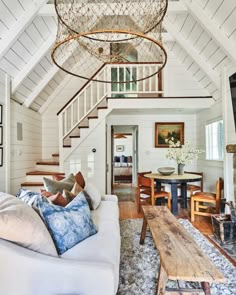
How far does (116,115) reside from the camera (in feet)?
22.5

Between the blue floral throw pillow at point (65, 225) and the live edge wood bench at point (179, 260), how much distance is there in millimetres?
633

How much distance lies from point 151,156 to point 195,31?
3302 mm

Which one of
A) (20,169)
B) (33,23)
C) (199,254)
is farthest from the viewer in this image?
(20,169)

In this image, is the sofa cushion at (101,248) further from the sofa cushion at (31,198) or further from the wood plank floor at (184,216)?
the wood plank floor at (184,216)

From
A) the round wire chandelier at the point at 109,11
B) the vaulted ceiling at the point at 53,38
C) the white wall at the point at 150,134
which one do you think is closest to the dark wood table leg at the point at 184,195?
the white wall at the point at 150,134

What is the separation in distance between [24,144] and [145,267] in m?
3.95

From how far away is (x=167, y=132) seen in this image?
22.3 ft

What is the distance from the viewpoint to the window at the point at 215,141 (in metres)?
5.35

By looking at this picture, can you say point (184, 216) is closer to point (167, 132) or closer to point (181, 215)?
point (181, 215)

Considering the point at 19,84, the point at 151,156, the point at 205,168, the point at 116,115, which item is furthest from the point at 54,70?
the point at 205,168

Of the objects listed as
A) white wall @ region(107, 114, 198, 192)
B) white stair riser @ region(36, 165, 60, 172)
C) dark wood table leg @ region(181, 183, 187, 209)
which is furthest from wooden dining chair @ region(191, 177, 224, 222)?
white stair riser @ region(36, 165, 60, 172)

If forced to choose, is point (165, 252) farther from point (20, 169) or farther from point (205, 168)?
point (205, 168)

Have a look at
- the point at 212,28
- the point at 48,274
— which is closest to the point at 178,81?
the point at 212,28

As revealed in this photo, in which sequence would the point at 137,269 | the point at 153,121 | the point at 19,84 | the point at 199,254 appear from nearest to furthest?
the point at 199,254, the point at 137,269, the point at 19,84, the point at 153,121
